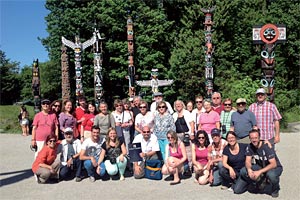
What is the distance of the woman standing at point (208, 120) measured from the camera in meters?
6.70

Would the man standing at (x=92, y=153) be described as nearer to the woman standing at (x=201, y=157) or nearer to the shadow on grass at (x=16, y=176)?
the shadow on grass at (x=16, y=176)

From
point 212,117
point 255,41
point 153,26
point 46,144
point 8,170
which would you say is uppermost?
point 153,26

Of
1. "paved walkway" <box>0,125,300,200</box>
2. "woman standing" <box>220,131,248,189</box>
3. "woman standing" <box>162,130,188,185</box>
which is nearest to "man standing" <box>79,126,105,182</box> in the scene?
"paved walkway" <box>0,125,300,200</box>

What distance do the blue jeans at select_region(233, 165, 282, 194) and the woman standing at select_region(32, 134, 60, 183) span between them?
337cm

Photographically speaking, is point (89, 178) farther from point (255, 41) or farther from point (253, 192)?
point (255, 41)

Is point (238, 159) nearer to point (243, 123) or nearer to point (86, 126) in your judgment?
point (243, 123)

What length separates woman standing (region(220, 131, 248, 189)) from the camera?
5645 millimetres

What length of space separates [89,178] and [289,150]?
6.05 metres

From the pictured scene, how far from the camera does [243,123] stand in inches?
244

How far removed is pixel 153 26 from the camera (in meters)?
24.0

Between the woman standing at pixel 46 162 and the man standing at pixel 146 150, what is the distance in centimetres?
157

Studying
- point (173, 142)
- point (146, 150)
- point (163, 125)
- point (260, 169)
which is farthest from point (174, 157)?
point (260, 169)

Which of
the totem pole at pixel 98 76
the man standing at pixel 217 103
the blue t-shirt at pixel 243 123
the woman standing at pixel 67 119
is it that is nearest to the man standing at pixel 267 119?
the blue t-shirt at pixel 243 123

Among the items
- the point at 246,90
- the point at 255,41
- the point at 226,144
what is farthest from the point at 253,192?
the point at 246,90
